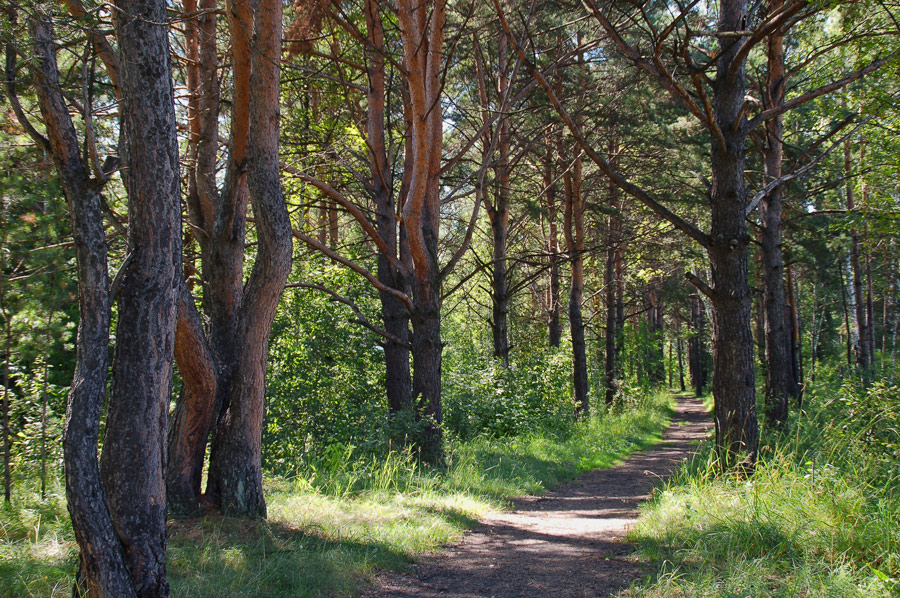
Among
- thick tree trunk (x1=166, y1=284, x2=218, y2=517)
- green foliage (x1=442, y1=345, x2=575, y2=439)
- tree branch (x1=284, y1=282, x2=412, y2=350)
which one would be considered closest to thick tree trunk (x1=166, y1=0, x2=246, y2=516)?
thick tree trunk (x1=166, y1=284, x2=218, y2=517)

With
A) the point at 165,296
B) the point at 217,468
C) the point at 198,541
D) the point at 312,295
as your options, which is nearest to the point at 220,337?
the point at 217,468

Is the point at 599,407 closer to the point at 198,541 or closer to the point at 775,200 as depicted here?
the point at 775,200

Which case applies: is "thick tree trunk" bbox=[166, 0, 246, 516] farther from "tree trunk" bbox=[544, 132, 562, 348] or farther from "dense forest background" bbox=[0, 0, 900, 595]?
"tree trunk" bbox=[544, 132, 562, 348]

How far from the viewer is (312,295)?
11.2 m

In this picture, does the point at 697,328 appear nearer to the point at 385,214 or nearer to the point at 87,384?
the point at 385,214

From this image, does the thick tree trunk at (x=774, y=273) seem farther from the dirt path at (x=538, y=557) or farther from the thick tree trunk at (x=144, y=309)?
the thick tree trunk at (x=144, y=309)

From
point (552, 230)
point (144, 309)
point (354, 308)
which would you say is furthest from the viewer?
point (552, 230)

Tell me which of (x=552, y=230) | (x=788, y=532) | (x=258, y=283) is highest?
(x=552, y=230)

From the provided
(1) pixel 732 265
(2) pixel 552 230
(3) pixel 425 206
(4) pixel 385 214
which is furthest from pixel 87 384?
(2) pixel 552 230

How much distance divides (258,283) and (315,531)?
94.1 inches

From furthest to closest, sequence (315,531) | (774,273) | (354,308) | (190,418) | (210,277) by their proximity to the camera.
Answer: (774,273)
(354,308)
(210,277)
(190,418)
(315,531)

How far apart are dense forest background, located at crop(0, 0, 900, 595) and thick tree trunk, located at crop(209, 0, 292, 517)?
0.09 feet

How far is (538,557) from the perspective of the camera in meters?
5.35

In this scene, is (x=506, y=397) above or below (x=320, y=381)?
below
